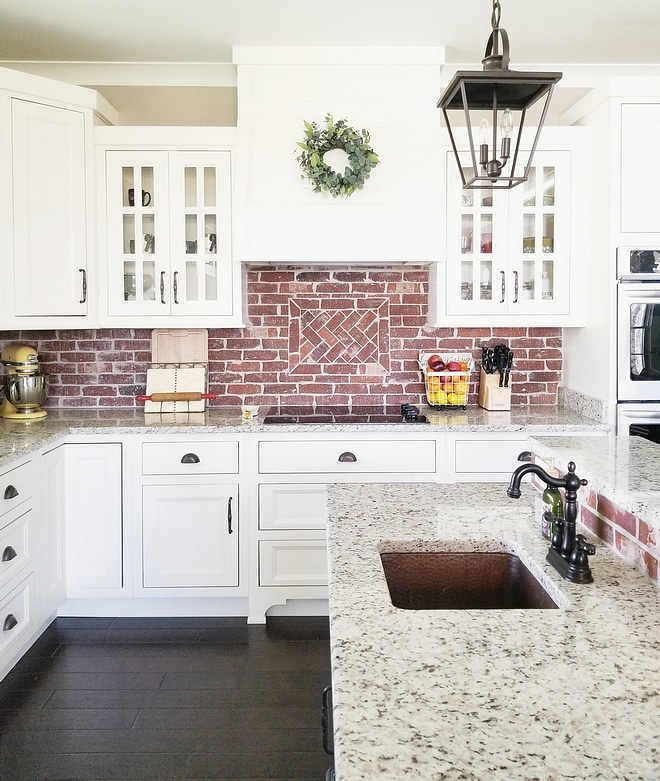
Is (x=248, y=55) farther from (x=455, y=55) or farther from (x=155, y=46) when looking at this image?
(x=455, y=55)

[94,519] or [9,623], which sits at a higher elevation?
[94,519]

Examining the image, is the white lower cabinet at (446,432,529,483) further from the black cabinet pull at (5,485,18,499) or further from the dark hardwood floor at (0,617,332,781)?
the black cabinet pull at (5,485,18,499)

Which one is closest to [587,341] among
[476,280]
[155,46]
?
[476,280]

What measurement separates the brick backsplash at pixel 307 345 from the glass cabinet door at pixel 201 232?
340 mm

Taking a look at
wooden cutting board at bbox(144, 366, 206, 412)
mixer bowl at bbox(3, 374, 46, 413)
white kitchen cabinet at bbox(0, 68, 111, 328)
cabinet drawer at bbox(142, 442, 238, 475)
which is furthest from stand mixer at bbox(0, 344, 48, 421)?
cabinet drawer at bbox(142, 442, 238, 475)

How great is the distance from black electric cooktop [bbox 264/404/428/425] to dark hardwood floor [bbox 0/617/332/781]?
0.96 meters

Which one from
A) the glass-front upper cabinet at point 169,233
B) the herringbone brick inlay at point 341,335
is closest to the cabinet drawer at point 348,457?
the herringbone brick inlay at point 341,335

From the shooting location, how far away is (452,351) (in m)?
3.84

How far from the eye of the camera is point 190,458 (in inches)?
127

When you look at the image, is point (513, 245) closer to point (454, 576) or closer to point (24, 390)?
point (454, 576)

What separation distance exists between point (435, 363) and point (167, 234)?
1.53m

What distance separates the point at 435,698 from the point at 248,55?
124 inches

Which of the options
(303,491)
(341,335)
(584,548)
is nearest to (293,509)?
(303,491)

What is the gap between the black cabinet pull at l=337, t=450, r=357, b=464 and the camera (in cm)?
324
